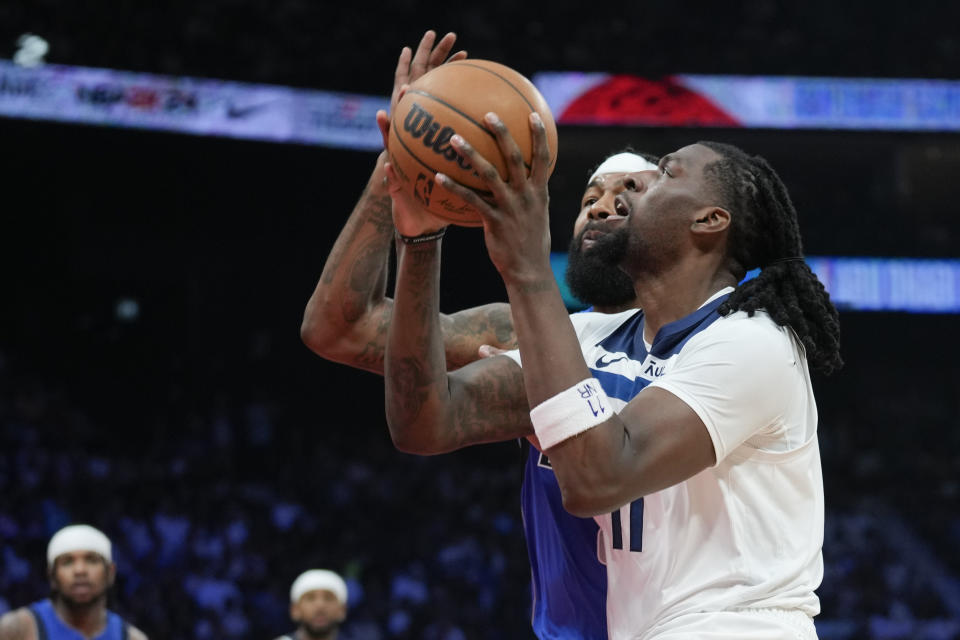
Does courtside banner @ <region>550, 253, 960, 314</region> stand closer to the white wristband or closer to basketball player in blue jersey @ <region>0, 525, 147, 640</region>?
basketball player in blue jersey @ <region>0, 525, 147, 640</region>

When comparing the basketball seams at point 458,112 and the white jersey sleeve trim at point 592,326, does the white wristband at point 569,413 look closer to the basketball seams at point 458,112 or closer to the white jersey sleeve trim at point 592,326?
the basketball seams at point 458,112

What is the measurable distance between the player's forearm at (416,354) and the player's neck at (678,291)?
1.75 feet

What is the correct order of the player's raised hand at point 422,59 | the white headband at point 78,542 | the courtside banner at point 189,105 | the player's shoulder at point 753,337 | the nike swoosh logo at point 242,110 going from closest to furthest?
the player's shoulder at point 753,337
the player's raised hand at point 422,59
the white headband at point 78,542
the courtside banner at point 189,105
the nike swoosh logo at point 242,110

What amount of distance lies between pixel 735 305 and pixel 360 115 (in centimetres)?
1203

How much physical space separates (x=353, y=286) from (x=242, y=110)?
1085 cm

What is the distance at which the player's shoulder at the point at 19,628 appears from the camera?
5.98 meters

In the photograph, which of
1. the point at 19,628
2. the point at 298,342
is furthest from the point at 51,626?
the point at 298,342

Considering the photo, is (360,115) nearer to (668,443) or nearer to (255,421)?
(255,421)

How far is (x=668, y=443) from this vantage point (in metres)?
2.16

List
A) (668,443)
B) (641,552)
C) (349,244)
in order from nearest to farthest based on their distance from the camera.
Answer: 1. (668,443)
2. (641,552)
3. (349,244)

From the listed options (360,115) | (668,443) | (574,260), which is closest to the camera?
(668,443)

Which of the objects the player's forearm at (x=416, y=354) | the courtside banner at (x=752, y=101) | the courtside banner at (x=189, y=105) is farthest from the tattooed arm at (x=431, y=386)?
the courtside banner at (x=189, y=105)

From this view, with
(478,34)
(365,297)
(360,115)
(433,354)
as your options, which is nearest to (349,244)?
(365,297)

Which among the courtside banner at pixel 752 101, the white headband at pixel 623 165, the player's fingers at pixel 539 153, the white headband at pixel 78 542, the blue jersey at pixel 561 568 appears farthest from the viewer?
the courtside banner at pixel 752 101
